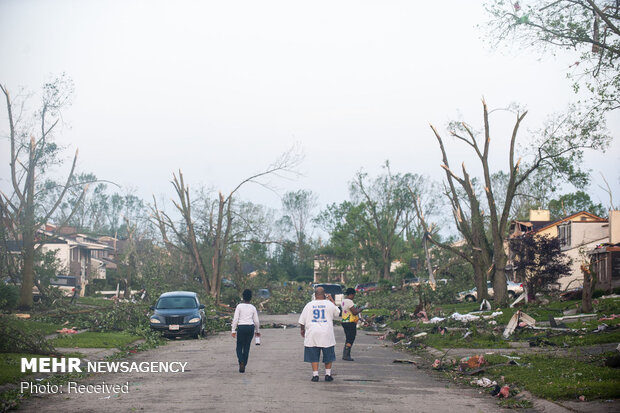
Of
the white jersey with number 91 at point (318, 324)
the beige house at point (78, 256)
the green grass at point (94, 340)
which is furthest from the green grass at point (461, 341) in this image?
the beige house at point (78, 256)

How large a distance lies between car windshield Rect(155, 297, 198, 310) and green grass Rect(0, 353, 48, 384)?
909cm

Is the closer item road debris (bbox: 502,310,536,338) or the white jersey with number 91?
the white jersey with number 91

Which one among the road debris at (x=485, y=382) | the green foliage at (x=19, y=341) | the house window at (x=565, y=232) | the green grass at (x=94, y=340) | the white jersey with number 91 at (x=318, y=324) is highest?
the house window at (x=565, y=232)

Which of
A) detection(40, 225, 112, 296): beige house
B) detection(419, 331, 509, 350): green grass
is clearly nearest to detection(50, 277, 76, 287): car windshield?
detection(40, 225, 112, 296): beige house

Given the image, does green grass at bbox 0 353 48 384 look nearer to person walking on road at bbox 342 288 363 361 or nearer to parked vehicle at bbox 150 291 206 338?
person walking on road at bbox 342 288 363 361

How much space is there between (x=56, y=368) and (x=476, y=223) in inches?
969

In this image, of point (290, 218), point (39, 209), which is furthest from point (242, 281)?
point (290, 218)

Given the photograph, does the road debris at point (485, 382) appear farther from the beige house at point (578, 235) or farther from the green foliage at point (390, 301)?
the beige house at point (578, 235)

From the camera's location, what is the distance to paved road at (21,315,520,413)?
362 inches

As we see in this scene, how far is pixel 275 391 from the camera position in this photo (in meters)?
10.5

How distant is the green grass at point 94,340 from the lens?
17.8m

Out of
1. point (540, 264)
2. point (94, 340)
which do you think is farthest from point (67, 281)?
point (540, 264)

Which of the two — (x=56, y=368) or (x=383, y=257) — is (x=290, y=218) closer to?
(x=383, y=257)

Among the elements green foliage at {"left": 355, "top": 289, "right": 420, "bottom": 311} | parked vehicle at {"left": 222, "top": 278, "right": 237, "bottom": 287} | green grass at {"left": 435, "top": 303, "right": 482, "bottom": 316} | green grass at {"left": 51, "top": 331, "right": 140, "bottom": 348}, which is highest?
parked vehicle at {"left": 222, "top": 278, "right": 237, "bottom": 287}
